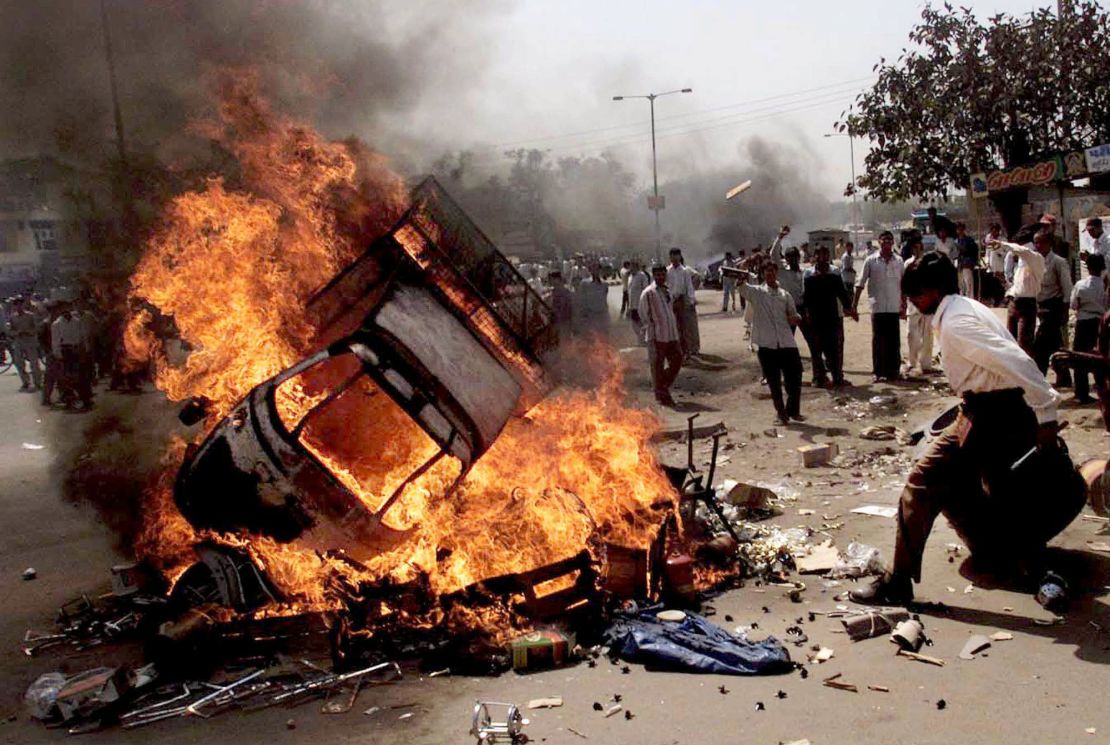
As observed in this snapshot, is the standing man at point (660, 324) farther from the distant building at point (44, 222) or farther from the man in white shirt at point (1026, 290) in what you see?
the distant building at point (44, 222)

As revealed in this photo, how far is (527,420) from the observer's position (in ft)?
24.2

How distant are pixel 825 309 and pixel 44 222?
4260 cm

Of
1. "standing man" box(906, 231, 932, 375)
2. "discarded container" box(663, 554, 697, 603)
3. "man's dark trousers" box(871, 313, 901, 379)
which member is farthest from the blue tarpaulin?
"standing man" box(906, 231, 932, 375)

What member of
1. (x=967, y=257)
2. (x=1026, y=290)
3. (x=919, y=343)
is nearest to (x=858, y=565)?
(x=1026, y=290)

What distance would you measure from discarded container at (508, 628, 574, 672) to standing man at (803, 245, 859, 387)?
8573 mm

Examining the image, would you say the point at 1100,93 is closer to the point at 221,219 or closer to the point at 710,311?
the point at 710,311

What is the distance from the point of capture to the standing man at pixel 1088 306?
988 cm

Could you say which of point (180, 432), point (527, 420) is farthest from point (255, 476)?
point (180, 432)

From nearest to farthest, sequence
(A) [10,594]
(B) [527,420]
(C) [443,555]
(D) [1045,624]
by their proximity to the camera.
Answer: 1. (D) [1045,624]
2. (C) [443,555]
3. (A) [10,594]
4. (B) [527,420]

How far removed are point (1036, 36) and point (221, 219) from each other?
15.9 metres

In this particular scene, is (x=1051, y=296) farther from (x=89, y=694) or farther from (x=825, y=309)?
(x=89, y=694)

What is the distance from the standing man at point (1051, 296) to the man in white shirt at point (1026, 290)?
0.09m

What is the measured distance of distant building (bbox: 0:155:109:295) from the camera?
1384 centimetres

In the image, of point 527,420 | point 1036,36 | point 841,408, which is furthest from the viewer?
point 1036,36
